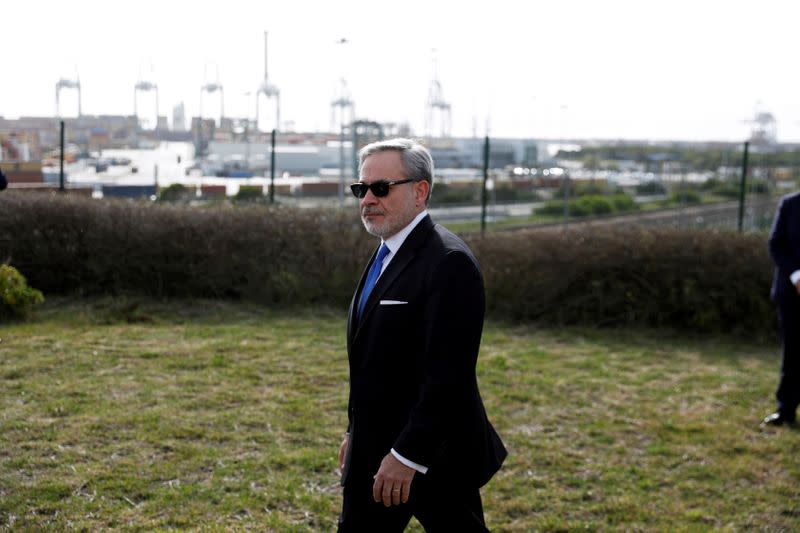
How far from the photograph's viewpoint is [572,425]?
6.63 meters

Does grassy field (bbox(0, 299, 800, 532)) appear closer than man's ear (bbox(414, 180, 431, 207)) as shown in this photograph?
No

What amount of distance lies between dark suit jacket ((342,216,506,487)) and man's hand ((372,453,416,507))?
0.05 metres

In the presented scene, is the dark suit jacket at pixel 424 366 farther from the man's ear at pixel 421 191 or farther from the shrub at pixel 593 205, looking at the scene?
the shrub at pixel 593 205

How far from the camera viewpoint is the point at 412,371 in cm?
311

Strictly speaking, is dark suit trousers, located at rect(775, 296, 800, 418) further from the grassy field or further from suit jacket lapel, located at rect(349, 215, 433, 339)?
suit jacket lapel, located at rect(349, 215, 433, 339)

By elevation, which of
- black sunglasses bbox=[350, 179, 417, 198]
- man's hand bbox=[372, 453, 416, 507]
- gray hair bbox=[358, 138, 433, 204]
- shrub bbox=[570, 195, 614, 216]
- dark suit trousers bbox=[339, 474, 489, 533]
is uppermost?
gray hair bbox=[358, 138, 433, 204]

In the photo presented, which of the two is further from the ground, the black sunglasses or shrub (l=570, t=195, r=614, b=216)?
the black sunglasses

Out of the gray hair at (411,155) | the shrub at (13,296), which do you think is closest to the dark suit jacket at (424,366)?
the gray hair at (411,155)

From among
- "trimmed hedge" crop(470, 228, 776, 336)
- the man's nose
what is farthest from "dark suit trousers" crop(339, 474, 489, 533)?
"trimmed hedge" crop(470, 228, 776, 336)

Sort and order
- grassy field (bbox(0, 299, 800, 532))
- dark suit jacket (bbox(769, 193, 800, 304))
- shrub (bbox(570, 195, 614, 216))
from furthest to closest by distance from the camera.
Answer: shrub (bbox(570, 195, 614, 216))
dark suit jacket (bbox(769, 193, 800, 304))
grassy field (bbox(0, 299, 800, 532))

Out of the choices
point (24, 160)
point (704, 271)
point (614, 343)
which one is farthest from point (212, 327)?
point (24, 160)

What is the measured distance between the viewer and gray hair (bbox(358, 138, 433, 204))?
320 centimetres

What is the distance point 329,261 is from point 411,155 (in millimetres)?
8442

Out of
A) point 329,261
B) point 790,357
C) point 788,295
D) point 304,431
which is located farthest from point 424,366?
point 329,261
